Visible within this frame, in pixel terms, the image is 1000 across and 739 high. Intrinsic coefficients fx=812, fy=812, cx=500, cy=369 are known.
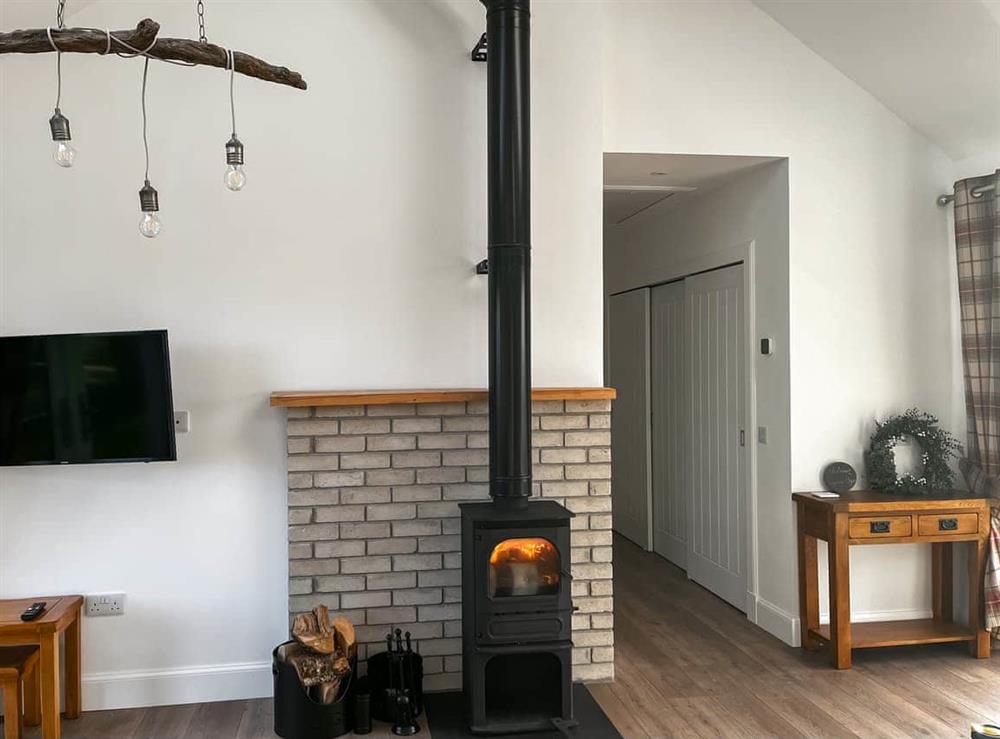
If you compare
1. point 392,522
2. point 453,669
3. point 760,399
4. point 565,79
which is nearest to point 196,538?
point 392,522

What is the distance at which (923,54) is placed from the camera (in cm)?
362

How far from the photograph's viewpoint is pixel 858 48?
149 inches

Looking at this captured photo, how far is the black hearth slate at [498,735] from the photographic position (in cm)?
302

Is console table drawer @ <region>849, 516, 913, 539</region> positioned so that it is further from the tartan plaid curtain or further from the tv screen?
the tv screen

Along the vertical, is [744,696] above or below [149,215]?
below

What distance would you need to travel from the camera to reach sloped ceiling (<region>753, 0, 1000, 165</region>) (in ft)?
11.2

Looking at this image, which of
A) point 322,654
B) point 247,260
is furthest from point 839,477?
point 247,260

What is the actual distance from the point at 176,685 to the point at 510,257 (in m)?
2.23

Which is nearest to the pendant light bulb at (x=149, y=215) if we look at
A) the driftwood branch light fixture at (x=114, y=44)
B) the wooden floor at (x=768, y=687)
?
the driftwood branch light fixture at (x=114, y=44)

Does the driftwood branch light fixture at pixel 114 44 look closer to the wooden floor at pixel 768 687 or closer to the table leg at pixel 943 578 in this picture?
the wooden floor at pixel 768 687

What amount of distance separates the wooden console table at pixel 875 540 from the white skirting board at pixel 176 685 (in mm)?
2485

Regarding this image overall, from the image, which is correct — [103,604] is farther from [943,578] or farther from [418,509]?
[943,578]

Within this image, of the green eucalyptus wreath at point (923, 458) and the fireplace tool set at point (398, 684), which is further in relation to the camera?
the green eucalyptus wreath at point (923, 458)

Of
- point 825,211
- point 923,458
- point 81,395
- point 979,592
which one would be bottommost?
point 979,592
